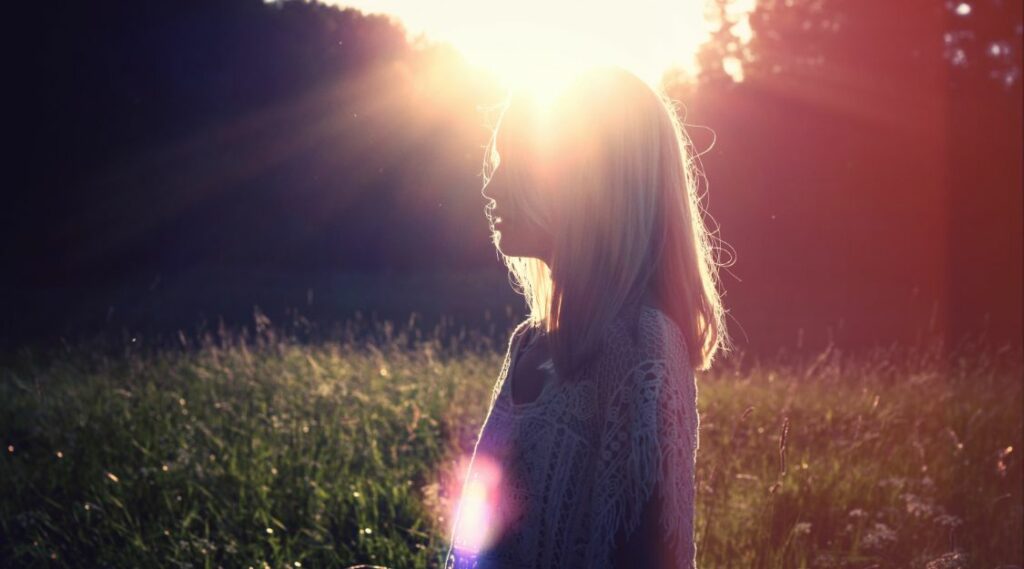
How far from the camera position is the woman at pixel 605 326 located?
140 cm

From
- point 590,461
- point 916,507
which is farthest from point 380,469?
point 590,461

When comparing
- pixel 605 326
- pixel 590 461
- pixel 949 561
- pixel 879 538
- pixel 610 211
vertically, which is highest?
pixel 610 211

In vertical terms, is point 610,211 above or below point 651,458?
above

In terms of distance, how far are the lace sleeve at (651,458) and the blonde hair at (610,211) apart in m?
0.12

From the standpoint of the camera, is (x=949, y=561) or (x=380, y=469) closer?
(x=949, y=561)

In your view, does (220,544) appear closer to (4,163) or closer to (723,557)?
(723,557)

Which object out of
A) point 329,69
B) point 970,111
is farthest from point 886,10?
point 329,69

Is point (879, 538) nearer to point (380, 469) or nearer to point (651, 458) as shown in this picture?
point (380, 469)

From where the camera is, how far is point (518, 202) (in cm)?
161

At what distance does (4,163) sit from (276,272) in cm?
637

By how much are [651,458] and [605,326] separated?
24cm

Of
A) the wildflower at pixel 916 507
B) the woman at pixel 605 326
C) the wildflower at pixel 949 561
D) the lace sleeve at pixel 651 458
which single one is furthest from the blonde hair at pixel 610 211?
the wildflower at pixel 916 507

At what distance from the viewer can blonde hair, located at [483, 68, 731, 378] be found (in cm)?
150

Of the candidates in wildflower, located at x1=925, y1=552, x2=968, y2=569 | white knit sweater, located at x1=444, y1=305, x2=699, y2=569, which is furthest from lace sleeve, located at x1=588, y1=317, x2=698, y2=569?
wildflower, located at x1=925, y1=552, x2=968, y2=569
